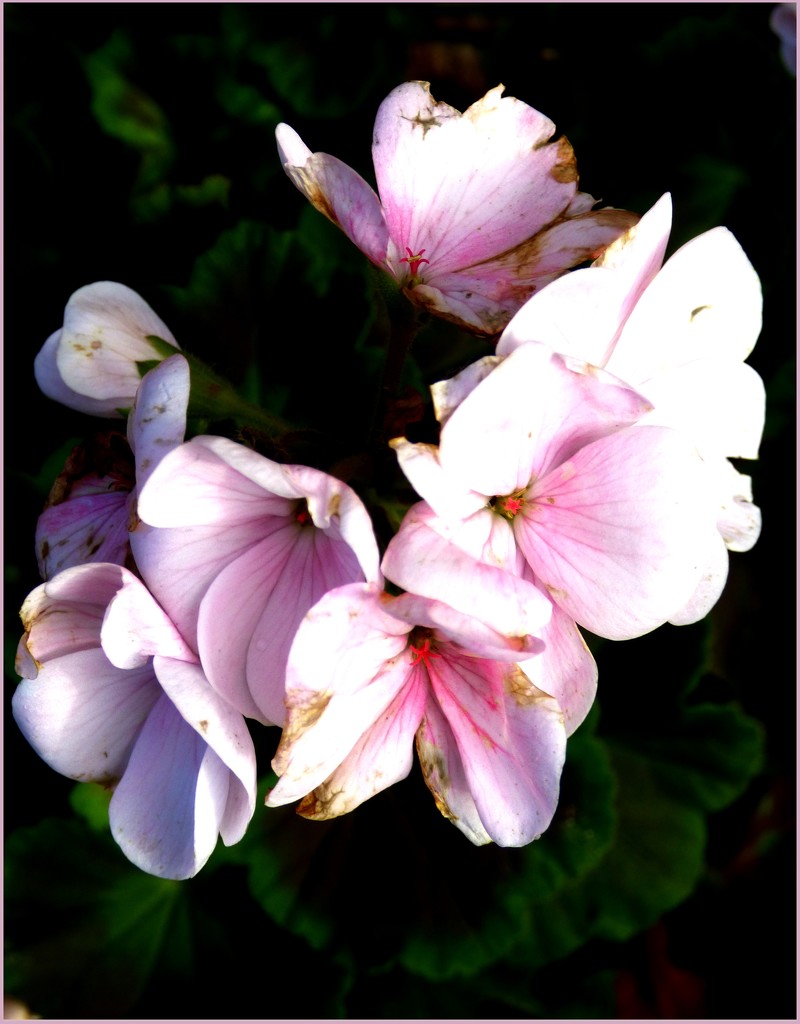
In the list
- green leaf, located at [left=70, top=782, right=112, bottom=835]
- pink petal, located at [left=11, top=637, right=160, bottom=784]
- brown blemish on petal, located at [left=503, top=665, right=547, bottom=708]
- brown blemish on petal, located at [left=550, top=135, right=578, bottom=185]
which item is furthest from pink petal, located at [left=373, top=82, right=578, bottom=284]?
green leaf, located at [left=70, top=782, right=112, bottom=835]

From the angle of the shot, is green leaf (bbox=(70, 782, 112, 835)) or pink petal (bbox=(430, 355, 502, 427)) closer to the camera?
pink petal (bbox=(430, 355, 502, 427))

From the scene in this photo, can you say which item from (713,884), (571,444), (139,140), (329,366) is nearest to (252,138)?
(139,140)

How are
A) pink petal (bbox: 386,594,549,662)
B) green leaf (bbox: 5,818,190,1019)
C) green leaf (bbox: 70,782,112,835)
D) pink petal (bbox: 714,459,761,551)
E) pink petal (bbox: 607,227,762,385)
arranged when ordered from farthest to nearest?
green leaf (bbox: 5,818,190,1019), green leaf (bbox: 70,782,112,835), pink petal (bbox: 714,459,761,551), pink petal (bbox: 607,227,762,385), pink petal (bbox: 386,594,549,662)

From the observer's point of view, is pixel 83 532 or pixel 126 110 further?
pixel 126 110

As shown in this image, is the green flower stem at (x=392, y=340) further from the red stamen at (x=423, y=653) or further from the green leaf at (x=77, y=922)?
the green leaf at (x=77, y=922)

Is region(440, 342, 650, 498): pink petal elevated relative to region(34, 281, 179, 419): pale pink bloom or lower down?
elevated

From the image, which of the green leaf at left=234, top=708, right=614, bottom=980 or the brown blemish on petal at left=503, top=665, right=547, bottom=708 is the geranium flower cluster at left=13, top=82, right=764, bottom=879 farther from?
the green leaf at left=234, top=708, right=614, bottom=980

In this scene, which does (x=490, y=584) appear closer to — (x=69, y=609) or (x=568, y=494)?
(x=568, y=494)

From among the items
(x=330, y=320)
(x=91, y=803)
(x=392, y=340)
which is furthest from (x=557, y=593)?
(x=91, y=803)
